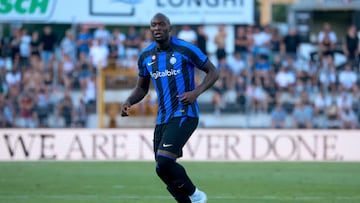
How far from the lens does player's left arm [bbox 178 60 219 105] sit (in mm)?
9258

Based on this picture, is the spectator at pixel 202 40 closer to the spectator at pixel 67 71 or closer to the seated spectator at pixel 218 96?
the seated spectator at pixel 218 96

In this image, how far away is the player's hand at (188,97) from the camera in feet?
30.3

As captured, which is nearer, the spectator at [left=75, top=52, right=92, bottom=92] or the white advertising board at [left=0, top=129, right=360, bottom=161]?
the white advertising board at [left=0, top=129, right=360, bottom=161]

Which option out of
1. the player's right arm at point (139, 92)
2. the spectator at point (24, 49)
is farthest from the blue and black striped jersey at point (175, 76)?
the spectator at point (24, 49)

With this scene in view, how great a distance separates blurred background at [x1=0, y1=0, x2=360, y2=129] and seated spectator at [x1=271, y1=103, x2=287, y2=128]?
0.09 ft

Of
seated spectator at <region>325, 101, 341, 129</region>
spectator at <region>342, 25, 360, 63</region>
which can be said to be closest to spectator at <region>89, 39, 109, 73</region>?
seated spectator at <region>325, 101, 341, 129</region>

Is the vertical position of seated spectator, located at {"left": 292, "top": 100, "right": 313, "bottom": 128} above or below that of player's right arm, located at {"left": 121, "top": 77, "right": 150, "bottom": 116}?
below

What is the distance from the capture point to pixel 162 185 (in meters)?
13.9

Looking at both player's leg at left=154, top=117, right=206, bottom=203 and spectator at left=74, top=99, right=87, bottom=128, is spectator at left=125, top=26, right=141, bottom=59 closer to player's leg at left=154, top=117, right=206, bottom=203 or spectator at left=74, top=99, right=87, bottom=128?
spectator at left=74, top=99, right=87, bottom=128

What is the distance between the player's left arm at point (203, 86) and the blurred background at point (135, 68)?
510 inches

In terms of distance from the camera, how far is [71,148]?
20844 millimetres

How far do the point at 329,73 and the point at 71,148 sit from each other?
7856 mm

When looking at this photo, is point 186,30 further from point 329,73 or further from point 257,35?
point 329,73

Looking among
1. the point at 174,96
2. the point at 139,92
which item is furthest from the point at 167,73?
the point at 139,92
